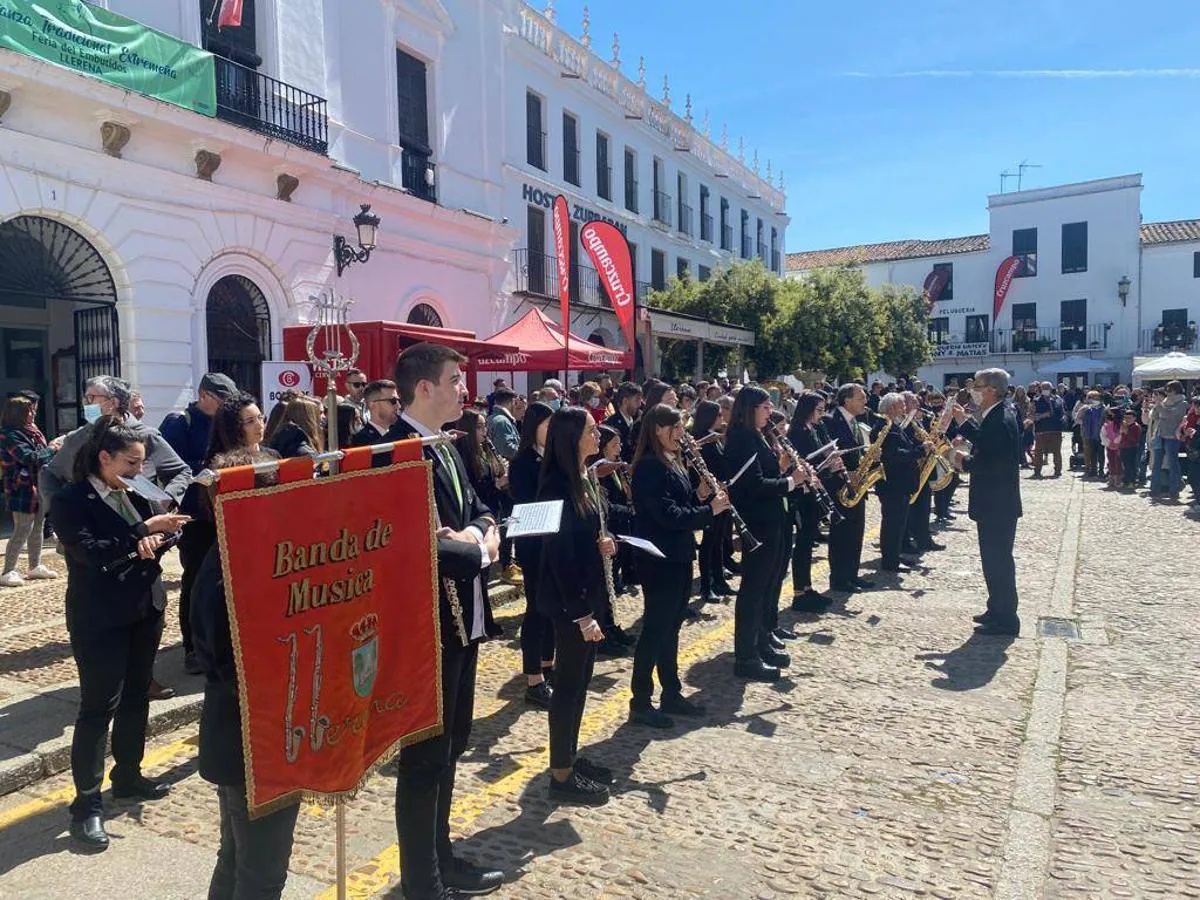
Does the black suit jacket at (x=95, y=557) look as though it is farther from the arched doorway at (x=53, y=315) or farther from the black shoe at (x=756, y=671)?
the arched doorway at (x=53, y=315)

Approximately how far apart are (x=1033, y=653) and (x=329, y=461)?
582cm

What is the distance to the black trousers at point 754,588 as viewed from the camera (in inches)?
229

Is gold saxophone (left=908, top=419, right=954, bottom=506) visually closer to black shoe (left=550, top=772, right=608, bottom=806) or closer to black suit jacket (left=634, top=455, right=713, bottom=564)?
black suit jacket (left=634, top=455, right=713, bottom=564)

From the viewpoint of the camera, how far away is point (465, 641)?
3.13 meters

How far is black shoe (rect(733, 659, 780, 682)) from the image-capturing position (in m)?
5.83

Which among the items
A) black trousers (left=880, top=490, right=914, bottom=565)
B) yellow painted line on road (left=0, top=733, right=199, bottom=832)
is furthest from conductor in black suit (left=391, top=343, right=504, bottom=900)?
black trousers (left=880, top=490, right=914, bottom=565)

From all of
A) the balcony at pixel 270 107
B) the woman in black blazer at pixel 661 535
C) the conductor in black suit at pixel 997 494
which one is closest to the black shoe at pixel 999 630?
the conductor in black suit at pixel 997 494

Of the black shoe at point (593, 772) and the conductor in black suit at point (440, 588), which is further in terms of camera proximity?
the black shoe at point (593, 772)

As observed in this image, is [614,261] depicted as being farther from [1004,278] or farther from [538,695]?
[1004,278]

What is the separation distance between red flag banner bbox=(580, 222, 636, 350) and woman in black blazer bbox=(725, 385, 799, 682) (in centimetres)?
803

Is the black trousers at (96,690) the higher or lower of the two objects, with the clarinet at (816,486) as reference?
lower

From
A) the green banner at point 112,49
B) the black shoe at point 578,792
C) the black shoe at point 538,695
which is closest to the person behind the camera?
the black shoe at point 578,792

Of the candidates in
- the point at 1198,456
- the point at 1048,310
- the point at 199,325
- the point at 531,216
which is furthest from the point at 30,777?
the point at 1048,310

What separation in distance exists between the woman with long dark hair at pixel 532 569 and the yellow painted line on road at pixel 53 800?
198 cm
